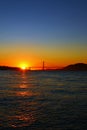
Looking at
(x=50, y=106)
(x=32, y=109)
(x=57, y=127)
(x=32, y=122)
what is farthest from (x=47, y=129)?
(x=50, y=106)

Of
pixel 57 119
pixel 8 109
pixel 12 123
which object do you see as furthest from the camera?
pixel 8 109

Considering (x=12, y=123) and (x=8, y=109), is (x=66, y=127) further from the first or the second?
(x=8, y=109)

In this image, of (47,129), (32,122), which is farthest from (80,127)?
(32,122)

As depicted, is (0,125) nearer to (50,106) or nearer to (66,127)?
(66,127)

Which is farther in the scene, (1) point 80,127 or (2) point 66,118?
(2) point 66,118

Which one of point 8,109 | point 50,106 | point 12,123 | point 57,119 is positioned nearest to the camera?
point 12,123

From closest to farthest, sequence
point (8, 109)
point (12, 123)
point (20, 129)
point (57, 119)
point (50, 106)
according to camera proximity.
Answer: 1. point (20, 129)
2. point (12, 123)
3. point (57, 119)
4. point (8, 109)
5. point (50, 106)

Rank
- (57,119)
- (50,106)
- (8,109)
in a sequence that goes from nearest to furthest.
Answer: (57,119) < (8,109) < (50,106)

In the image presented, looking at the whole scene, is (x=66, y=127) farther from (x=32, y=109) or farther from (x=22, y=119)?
(x=32, y=109)

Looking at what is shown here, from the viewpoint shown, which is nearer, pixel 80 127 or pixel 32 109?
pixel 80 127
